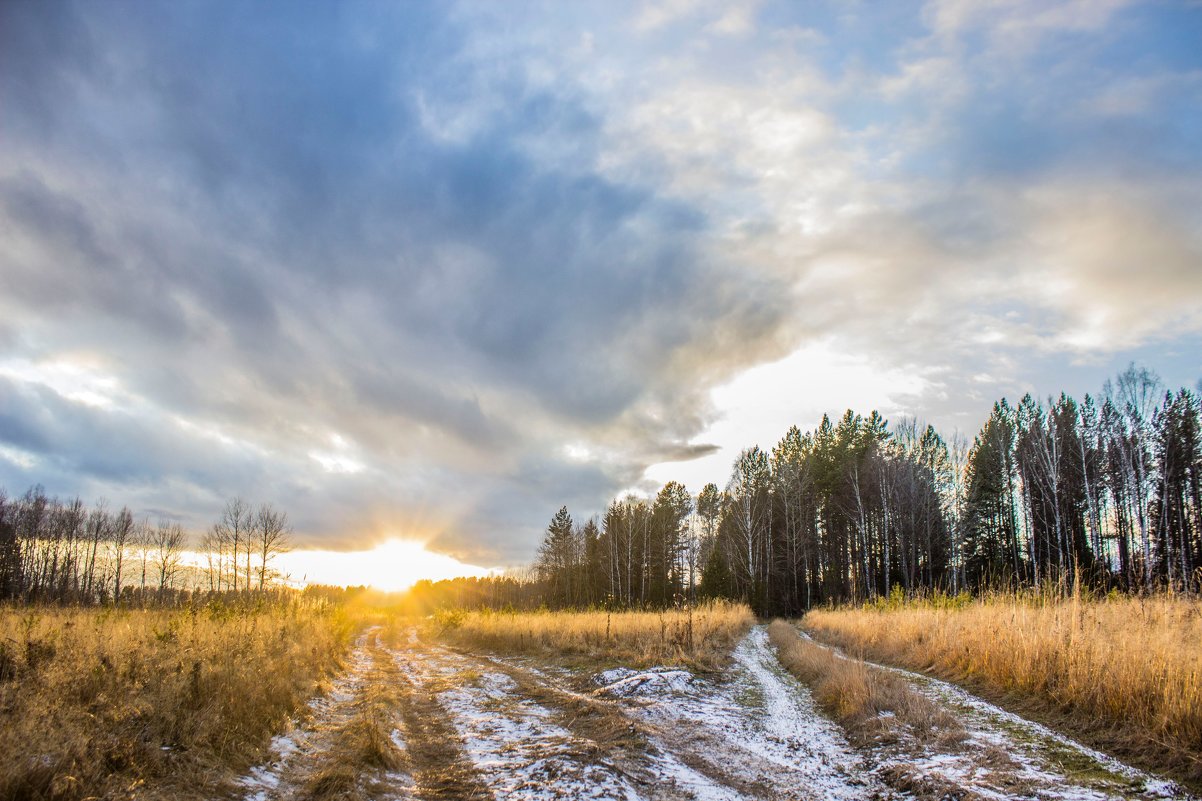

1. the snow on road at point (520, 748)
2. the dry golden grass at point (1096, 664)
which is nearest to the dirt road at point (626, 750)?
the snow on road at point (520, 748)

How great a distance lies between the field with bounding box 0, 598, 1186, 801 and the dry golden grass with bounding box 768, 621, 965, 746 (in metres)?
0.04

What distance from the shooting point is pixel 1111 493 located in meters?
39.5

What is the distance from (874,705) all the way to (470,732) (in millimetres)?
6322

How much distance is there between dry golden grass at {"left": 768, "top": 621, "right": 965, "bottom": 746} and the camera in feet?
24.1

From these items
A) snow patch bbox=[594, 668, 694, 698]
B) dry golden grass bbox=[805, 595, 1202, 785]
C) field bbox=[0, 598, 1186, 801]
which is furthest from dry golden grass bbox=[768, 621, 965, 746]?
snow patch bbox=[594, 668, 694, 698]

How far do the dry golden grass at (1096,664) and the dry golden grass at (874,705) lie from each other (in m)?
1.51

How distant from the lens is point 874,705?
8.69 m

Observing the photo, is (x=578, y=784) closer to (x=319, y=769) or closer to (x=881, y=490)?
(x=319, y=769)

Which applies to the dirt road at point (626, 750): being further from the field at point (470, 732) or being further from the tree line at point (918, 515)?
the tree line at point (918, 515)

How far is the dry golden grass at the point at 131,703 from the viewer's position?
15.8 ft

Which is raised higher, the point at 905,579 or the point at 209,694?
the point at 209,694

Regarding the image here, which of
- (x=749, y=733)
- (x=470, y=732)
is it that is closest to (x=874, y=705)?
(x=749, y=733)

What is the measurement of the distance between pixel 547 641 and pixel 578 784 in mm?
15321

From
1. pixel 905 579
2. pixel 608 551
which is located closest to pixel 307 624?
pixel 905 579
